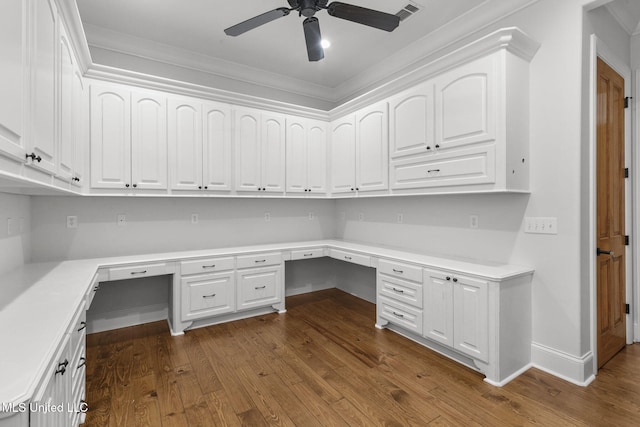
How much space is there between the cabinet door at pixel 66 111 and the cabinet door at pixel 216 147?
4.03 feet

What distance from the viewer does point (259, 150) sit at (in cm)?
375

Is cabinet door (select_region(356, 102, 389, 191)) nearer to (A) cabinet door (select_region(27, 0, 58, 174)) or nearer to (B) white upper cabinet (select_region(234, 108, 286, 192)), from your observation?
(B) white upper cabinet (select_region(234, 108, 286, 192))

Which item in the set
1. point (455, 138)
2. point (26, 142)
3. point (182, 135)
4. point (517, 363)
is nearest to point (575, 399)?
point (517, 363)

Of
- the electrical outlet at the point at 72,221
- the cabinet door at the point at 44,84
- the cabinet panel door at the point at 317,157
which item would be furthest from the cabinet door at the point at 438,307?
the electrical outlet at the point at 72,221

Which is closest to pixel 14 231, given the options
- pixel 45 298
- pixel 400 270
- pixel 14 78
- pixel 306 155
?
pixel 45 298

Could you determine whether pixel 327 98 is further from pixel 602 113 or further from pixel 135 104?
pixel 602 113

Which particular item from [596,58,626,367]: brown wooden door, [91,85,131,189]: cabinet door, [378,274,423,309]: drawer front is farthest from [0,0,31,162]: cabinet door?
[596,58,626,367]: brown wooden door

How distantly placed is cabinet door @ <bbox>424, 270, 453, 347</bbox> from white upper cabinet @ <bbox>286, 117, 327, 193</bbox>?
6.47 feet

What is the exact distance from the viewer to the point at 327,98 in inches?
186

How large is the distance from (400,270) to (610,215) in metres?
1.73

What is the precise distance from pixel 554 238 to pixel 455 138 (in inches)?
42.3

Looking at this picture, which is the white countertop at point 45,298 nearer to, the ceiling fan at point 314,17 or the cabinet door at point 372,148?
the cabinet door at point 372,148

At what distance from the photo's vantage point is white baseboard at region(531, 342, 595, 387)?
2.25m

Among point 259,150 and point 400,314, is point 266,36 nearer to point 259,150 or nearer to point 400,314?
point 259,150
